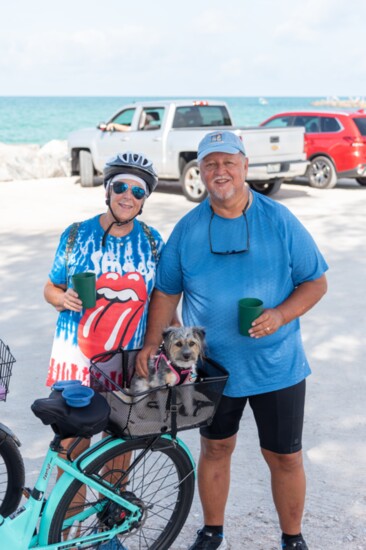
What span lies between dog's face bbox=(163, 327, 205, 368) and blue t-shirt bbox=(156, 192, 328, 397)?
0.14 m

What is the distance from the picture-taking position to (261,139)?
596 inches

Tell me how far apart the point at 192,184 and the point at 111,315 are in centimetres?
1214

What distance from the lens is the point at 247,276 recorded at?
11.0 ft

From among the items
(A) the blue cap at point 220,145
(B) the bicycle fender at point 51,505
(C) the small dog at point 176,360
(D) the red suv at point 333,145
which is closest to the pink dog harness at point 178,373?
(C) the small dog at point 176,360

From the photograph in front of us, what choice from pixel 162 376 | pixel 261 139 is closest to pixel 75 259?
pixel 162 376

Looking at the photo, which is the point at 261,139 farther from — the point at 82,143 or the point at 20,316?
the point at 20,316

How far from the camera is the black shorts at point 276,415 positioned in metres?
3.49

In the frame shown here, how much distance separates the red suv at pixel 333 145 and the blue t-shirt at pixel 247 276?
547 inches

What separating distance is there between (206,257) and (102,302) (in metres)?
0.57

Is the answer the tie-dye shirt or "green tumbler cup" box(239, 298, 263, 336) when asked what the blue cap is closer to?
the tie-dye shirt

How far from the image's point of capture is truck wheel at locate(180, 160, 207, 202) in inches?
604

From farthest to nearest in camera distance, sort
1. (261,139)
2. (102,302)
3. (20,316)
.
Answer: (261,139)
(20,316)
(102,302)

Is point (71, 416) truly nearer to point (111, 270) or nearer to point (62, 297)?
point (62, 297)

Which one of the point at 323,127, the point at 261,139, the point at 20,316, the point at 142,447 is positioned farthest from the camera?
the point at 323,127
